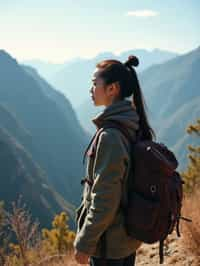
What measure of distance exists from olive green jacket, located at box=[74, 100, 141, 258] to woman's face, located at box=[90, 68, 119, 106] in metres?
0.10

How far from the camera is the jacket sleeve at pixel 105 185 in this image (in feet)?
8.05

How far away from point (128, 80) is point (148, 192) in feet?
2.47

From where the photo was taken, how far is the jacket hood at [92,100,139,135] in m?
2.57

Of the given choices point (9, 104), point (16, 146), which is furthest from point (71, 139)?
point (16, 146)

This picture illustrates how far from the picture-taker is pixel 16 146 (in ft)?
382

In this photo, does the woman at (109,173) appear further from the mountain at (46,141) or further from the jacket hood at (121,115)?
the mountain at (46,141)

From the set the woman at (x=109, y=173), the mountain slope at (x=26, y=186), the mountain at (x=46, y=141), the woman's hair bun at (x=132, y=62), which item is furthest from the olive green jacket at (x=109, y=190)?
the mountain at (x=46, y=141)

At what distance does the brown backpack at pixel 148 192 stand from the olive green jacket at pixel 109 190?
0.05m

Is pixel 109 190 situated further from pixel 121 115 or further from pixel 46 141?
pixel 46 141

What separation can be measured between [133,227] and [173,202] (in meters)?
0.30

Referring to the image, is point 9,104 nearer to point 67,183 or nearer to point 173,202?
point 67,183

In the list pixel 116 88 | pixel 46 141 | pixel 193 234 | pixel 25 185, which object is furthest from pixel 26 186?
pixel 116 88

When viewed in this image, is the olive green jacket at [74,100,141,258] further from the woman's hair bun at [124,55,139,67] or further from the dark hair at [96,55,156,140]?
the woman's hair bun at [124,55,139,67]

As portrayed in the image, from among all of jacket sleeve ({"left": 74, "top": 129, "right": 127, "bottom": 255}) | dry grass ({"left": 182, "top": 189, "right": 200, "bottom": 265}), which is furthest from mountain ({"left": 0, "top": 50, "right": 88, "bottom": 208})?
jacket sleeve ({"left": 74, "top": 129, "right": 127, "bottom": 255})
